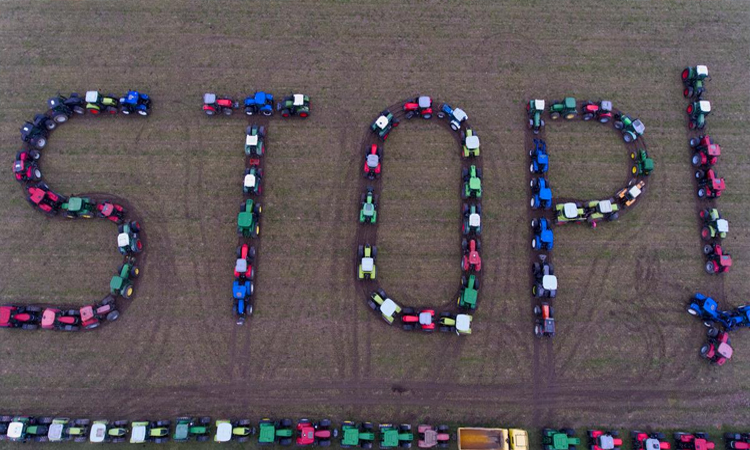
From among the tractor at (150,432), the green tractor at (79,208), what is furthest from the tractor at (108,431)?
the green tractor at (79,208)

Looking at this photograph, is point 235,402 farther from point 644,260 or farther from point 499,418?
point 644,260

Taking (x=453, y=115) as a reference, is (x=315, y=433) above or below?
below

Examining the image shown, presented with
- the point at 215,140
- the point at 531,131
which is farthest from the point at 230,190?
the point at 531,131

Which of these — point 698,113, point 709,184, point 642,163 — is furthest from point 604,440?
point 698,113

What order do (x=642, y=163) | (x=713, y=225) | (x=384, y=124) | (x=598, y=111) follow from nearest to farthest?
1. (x=713, y=225)
2. (x=642, y=163)
3. (x=384, y=124)
4. (x=598, y=111)

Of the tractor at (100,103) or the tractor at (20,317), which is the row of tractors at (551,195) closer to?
the tractor at (100,103)

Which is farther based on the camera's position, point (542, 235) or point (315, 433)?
point (542, 235)

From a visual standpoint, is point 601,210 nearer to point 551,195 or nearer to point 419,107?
point 551,195
